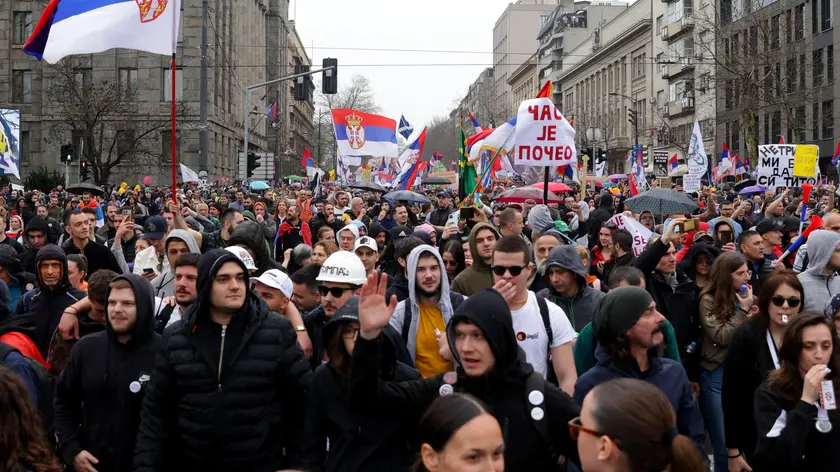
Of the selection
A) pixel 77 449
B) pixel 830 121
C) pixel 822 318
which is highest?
pixel 830 121

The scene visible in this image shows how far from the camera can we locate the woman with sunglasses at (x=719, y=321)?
6.78m

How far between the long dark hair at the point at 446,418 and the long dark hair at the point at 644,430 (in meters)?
0.43

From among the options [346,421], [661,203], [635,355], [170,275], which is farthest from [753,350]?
[661,203]

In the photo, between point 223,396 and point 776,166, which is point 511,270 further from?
point 776,166

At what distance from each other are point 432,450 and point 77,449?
2.44m

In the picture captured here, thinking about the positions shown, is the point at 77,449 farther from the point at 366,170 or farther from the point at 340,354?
the point at 366,170

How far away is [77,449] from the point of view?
4.97 meters

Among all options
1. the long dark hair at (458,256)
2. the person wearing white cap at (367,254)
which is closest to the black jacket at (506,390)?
the person wearing white cap at (367,254)

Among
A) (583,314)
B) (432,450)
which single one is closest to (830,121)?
(583,314)

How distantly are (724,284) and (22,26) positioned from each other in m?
58.5

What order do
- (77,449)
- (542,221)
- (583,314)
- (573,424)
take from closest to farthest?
(573,424)
(77,449)
(583,314)
(542,221)

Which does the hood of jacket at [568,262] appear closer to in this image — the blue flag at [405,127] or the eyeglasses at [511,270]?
the eyeglasses at [511,270]

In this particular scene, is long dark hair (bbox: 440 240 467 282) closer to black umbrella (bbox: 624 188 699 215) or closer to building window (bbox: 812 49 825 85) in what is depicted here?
black umbrella (bbox: 624 188 699 215)

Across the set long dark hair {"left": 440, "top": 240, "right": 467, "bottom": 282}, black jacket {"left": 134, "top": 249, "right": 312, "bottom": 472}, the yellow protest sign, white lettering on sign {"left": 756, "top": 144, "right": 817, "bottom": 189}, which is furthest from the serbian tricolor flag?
the yellow protest sign
